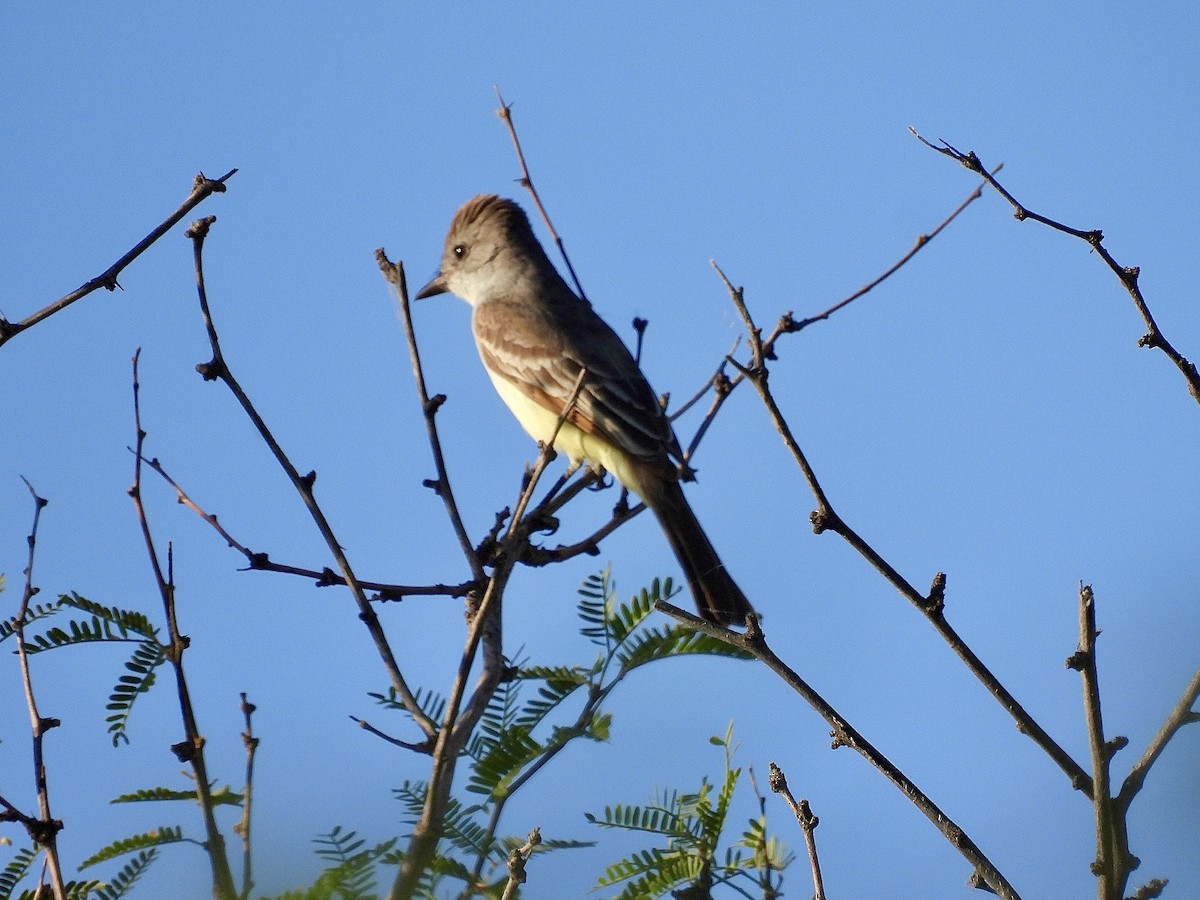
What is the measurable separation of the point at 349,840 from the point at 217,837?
0.39 meters

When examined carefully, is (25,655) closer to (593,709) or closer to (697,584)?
(593,709)

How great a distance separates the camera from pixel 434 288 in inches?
356

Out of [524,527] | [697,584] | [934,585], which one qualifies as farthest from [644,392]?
[934,585]

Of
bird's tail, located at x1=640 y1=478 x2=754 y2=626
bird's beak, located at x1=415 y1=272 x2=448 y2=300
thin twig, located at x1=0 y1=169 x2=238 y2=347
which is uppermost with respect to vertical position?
bird's beak, located at x1=415 y1=272 x2=448 y2=300

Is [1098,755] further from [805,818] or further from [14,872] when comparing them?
[14,872]

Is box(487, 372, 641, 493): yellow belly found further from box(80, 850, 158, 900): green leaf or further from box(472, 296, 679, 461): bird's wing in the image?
box(80, 850, 158, 900): green leaf

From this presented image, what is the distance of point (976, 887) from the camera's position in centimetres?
254

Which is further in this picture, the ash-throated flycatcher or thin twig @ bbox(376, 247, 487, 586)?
the ash-throated flycatcher

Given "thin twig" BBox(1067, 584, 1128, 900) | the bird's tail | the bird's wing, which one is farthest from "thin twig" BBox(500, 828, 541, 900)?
the bird's wing

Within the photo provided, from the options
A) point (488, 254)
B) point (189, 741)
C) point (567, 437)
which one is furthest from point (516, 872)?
point (488, 254)

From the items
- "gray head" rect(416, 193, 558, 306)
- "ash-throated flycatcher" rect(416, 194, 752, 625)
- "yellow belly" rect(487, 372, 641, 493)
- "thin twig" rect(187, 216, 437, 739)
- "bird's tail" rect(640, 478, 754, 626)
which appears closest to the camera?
"thin twig" rect(187, 216, 437, 739)

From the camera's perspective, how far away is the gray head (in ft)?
28.3

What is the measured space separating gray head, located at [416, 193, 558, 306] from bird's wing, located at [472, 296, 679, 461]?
0.33 meters

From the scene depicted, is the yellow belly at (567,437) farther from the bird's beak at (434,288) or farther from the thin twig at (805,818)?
the thin twig at (805,818)
